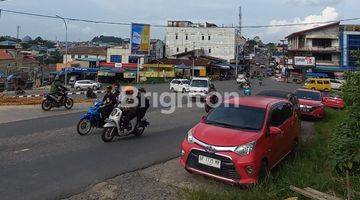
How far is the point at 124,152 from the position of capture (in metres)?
10.2

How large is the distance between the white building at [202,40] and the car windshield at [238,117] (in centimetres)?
9989

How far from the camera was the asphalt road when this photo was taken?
283 inches

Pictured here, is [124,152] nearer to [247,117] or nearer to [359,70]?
[247,117]

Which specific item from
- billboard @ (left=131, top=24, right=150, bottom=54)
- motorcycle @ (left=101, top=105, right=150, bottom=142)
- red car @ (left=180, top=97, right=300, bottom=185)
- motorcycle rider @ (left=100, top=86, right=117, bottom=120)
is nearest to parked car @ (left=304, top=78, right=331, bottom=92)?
billboard @ (left=131, top=24, right=150, bottom=54)

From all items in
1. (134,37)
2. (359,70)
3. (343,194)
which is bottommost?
(343,194)

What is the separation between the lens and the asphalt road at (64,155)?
7.20 metres

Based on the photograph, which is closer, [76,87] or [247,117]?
[247,117]

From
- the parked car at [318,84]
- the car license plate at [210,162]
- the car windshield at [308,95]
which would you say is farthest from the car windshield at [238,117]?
the parked car at [318,84]

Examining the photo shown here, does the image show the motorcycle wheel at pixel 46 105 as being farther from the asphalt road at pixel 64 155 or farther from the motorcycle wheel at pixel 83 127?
the motorcycle wheel at pixel 83 127

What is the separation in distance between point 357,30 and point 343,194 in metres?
70.5

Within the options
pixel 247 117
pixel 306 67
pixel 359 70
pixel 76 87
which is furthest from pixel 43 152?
pixel 306 67

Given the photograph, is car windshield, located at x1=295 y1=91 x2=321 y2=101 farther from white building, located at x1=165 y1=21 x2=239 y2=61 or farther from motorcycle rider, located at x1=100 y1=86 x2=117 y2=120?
white building, located at x1=165 y1=21 x2=239 y2=61

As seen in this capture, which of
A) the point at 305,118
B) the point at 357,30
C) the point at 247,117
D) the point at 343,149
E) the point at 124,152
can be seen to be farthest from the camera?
the point at 357,30

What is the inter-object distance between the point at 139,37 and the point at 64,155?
49756mm
